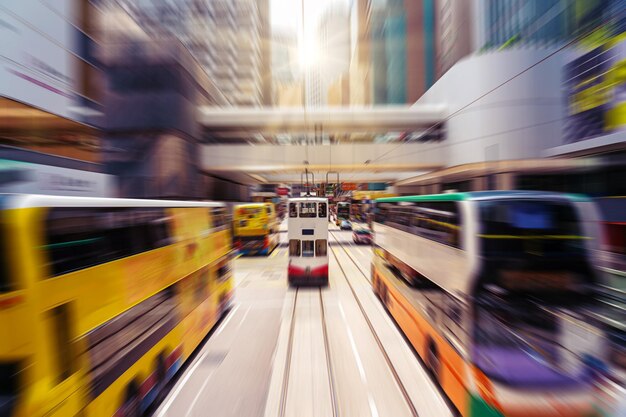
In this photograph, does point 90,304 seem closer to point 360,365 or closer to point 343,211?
point 360,365

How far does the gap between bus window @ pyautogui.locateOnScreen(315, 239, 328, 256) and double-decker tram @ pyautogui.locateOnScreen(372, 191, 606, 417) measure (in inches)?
221

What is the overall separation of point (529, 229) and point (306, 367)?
152 inches

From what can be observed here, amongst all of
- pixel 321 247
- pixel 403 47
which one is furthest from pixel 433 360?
pixel 403 47

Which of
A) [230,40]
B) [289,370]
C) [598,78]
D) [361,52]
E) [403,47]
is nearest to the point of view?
[289,370]

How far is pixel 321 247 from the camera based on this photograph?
9.48 meters

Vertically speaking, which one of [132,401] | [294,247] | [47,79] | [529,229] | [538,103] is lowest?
[132,401]

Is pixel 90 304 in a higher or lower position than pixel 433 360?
higher

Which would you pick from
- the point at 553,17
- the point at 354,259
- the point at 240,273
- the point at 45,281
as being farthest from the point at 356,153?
the point at 45,281

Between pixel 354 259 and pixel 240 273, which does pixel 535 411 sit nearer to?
pixel 240 273

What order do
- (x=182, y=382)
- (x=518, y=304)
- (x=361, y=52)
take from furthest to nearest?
(x=361, y=52)
(x=182, y=382)
(x=518, y=304)

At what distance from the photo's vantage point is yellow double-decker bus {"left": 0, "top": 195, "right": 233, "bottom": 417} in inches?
83.5

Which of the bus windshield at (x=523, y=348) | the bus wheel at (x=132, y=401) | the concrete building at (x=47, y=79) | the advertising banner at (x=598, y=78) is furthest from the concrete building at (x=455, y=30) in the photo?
the bus wheel at (x=132, y=401)

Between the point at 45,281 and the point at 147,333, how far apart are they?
1847 millimetres

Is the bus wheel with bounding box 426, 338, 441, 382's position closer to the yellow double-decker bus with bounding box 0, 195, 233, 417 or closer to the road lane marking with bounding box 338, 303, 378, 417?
the road lane marking with bounding box 338, 303, 378, 417
